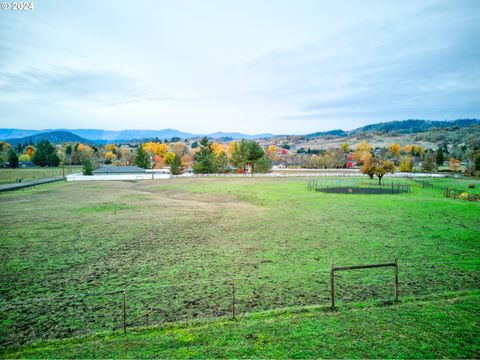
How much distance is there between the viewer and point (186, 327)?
381 inches

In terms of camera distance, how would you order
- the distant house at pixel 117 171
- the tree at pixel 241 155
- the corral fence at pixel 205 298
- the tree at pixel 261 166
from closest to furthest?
the corral fence at pixel 205 298, the distant house at pixel 117 171, the tree at pixel 241 155, the tree at pixel 261 166

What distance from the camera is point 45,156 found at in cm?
12712

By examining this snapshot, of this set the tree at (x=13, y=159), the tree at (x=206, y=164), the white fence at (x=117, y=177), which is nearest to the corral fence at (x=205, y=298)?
the white fence at (x=117, y=177)

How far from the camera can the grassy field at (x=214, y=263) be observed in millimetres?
10617

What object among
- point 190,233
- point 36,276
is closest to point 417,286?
point 190,233

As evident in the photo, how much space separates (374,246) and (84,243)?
728 inches

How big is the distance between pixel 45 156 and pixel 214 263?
138 metres

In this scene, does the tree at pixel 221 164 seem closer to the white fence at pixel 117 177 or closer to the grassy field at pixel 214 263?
the white fence at pixel 117 177

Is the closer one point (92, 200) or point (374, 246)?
point (374, 246)

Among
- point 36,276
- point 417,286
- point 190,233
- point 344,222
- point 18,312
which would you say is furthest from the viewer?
point 344,222

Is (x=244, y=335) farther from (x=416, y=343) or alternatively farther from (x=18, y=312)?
(x=18, y=312)

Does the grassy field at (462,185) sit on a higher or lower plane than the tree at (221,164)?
lower

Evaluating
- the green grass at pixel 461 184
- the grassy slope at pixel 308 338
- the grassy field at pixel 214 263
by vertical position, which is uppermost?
the grassy slope at pixel 308 338

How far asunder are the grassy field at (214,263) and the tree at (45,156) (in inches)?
4443
